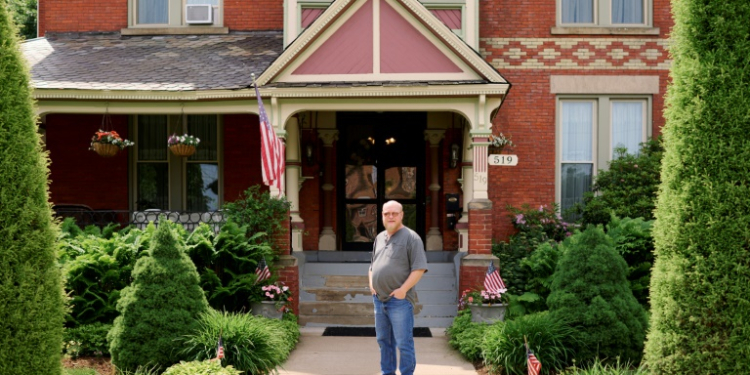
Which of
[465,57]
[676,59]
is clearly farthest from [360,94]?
[676,59]

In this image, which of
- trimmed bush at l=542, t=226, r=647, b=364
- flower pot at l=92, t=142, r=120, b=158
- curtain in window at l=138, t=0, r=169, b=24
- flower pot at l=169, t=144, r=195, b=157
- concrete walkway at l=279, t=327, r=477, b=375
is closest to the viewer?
trimmed bush at l=542, t=226, r=647, b=364

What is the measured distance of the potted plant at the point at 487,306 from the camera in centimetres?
930

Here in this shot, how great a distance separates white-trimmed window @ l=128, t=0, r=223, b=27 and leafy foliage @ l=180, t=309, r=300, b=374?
8.10 metres

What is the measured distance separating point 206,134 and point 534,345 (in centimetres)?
853

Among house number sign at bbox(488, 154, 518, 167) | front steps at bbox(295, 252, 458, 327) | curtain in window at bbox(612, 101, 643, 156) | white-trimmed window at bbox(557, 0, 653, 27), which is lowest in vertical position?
front steps at bbox(295, 252, 458, 327)

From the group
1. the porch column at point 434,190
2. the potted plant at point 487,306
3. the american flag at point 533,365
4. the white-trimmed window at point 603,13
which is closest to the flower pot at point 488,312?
the potted plant at point 487,306

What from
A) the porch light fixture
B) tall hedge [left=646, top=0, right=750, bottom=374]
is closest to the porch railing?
the porch light fixture

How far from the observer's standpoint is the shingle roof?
36.0 feet

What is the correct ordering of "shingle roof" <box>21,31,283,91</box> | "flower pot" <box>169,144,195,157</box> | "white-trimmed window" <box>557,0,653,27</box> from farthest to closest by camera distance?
1. "white-trimmed window" <box>557,0,653,27</box>
2. "flower pot" <box>169,144,195,157</box>
3. "shingle roof" <box>21,31,283,91</box>

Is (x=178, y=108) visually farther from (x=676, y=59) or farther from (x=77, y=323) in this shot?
(x=676, y=59)

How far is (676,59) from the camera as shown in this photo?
576cm

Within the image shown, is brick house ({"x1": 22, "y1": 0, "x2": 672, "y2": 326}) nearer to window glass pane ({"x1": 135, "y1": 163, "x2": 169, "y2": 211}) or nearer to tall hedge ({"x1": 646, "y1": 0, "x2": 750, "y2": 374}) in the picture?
window glass pane ({"x1": 135, "y1": 163, "x2": 169, "y2": 211})

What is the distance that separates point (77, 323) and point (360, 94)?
508 centimetres

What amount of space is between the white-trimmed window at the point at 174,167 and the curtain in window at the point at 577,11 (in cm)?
712
